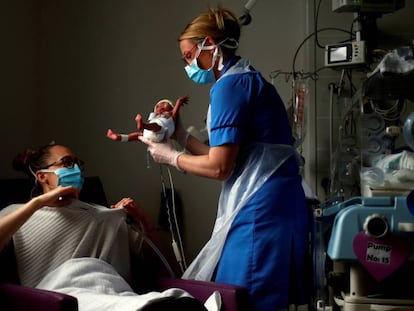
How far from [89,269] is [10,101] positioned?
47.7 inches

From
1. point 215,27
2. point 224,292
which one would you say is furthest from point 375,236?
point 215,27

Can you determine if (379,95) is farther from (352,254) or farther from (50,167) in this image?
(50,167)

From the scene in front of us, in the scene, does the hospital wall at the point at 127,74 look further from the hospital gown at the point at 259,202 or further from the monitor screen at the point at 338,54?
the hospital gown at the point at 259,202

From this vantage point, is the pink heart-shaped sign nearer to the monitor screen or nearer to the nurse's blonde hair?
the nurse's blonde hair

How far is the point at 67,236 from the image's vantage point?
6.44 feet

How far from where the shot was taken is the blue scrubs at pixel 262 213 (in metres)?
1.83

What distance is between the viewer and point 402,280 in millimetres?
1766

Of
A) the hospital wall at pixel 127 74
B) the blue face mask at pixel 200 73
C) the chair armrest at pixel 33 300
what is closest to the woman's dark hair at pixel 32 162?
the chair armrest at pixel 33 300

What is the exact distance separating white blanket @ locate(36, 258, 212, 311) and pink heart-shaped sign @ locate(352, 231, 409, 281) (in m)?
0.47

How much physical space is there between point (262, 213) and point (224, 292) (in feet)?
0.95

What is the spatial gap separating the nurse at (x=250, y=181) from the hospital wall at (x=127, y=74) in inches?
39.0

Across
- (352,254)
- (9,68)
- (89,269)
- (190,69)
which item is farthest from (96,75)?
(352,254)

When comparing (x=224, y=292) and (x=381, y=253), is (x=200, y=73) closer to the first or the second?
(x=224, y=292)

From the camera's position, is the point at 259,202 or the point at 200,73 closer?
the point at 259,202
